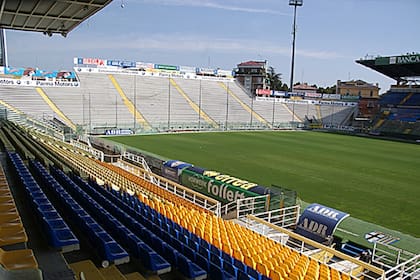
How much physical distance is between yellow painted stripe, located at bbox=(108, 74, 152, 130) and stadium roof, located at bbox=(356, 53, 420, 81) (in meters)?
28.7

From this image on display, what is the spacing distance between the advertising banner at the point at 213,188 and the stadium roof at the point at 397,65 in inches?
1373

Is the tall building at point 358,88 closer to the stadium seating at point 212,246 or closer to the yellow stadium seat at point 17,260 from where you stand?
the stadium seating at point 212,246

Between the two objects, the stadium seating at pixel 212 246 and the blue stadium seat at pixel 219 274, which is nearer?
the blue stadium seat at pixel 219 274

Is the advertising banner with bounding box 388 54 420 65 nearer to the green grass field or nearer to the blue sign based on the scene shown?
the green grass field

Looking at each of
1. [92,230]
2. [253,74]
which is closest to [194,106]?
[253,74]

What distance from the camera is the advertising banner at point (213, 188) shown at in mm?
11766

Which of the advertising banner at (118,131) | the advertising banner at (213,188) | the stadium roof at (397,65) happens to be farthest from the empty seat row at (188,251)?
the stadium roof at (397,65)

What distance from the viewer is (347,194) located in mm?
15992

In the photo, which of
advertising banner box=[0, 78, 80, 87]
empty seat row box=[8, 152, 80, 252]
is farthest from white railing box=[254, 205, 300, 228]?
advertising banner box=[0, 78, 80, 87]

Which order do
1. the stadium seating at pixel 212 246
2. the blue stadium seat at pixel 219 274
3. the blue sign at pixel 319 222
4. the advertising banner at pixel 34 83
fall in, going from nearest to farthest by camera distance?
1. the blue stadium seat at pixel 219 274
2. the stadium seating at pixel 212 246
3. the blue sign at pixel 319 222
4. the advertising banner at pixel 34 83

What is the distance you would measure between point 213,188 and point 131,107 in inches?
1257

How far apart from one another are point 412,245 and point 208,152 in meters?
17.0

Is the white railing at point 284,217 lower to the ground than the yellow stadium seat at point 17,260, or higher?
lower

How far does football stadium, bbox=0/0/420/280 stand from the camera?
4848 mm
